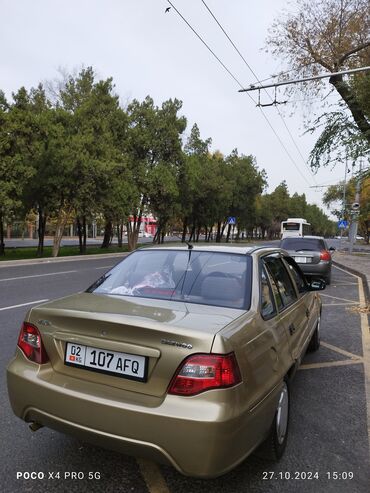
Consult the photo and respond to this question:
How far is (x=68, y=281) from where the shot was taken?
11984 millimetres

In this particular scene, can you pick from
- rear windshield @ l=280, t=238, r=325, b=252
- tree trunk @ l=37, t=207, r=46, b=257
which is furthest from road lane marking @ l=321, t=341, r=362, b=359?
tree trunk @ l=37, t=207, r=46, b=257

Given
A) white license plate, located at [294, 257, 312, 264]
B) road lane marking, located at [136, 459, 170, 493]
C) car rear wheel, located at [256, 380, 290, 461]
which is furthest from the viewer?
white license plate, located at [294, 257, 312, 264]

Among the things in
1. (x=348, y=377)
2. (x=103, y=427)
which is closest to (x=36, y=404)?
(x=103, y=427)

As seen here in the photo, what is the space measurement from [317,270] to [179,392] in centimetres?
1091

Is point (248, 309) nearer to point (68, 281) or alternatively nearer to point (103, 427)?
point (103, 427)

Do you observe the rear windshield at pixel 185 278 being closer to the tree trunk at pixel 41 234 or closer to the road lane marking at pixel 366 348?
the road lane marking at pixel 366 348

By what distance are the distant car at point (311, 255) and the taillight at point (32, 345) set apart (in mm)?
10562

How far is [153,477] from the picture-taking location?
2.62 m

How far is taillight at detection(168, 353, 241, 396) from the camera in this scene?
2201mm

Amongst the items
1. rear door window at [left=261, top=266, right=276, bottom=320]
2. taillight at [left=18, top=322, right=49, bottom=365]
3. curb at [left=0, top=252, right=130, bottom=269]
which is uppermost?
rear door window at [left=261, top=266, right=276, bottom=320]

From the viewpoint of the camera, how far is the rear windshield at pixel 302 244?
41.6ft

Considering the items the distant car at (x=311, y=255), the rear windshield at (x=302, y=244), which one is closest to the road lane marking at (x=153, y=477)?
Result: the distant car at (x=311, y=255)

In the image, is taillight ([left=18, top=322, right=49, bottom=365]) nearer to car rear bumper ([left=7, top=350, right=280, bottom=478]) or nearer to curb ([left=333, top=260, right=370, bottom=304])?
car rear bumper ([left=7, top=350, right=280, bottom=478])

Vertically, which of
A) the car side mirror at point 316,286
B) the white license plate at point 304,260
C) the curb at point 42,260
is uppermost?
the car side mirror at point 316,286
